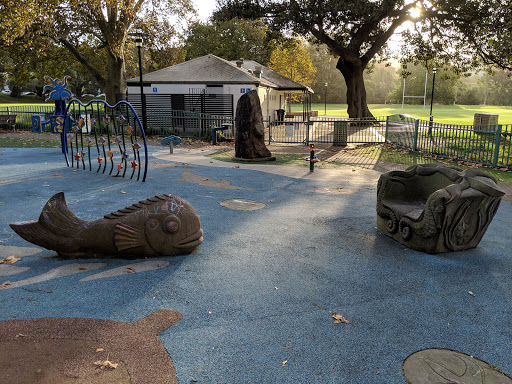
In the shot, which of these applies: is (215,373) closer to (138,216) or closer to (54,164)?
(138,216)

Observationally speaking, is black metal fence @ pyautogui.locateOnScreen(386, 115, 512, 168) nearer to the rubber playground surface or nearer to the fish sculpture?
the rubber playground surface

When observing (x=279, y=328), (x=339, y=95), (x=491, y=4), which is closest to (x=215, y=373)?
(x=279, y=328)

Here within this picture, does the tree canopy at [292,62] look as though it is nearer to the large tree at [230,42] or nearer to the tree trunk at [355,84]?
the large tree at [230,42]

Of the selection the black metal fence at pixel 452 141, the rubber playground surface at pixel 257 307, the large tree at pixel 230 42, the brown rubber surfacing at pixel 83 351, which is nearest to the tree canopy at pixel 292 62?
the large tree at pixel 230 42

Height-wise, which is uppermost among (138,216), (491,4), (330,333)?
(491,4)

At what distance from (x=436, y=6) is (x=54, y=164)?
72.6 feet

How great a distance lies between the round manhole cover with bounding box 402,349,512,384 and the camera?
3371 mm

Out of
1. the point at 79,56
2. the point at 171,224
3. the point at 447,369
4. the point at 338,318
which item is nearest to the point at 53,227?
the point at 171,224

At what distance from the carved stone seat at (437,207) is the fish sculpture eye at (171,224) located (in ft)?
11.3

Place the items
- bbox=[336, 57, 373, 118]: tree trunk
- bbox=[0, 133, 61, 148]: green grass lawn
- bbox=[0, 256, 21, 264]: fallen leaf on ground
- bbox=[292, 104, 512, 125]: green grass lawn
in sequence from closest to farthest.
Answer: bbox=[0, 256, 21, 264]: fallen leaf on ground → bbox=[0, 133, 61, 148]: green grass lawn → bbox=[336, 57, 373, 118]: tree trunk → bbox=[292, 104, 512, 125]: green grass lawn

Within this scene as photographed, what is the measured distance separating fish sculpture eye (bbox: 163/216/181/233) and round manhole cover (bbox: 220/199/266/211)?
2.98 m

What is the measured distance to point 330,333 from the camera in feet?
13.1

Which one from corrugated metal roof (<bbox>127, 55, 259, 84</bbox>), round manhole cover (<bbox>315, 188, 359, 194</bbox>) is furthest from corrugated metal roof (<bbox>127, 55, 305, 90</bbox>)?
round manhole cover (<bbox>315, 188, 359, 194</bbox>)

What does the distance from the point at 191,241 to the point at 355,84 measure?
85.5 ft
